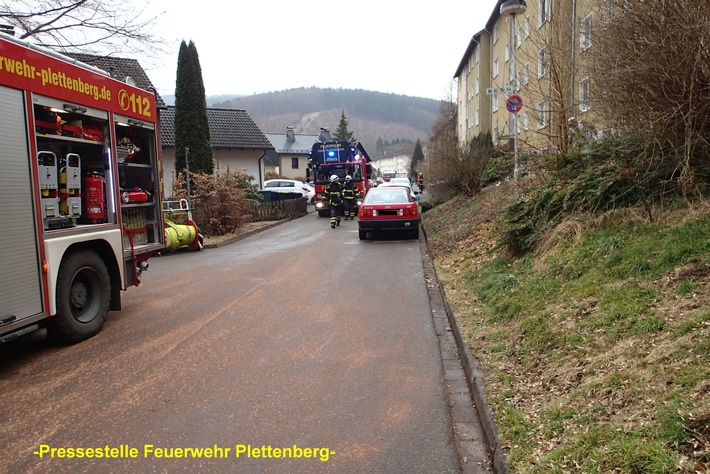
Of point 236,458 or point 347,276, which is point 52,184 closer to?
point 236,458

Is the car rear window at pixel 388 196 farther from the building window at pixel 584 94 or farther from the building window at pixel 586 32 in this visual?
the building window at pixel 586 32

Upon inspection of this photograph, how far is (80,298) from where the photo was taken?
6430mm

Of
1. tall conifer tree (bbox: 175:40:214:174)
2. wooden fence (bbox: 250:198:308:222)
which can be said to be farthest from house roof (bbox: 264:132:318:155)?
tall conifer tree (bbox: 175:40:214:174)

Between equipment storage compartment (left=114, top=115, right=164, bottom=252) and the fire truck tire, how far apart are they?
0.81m

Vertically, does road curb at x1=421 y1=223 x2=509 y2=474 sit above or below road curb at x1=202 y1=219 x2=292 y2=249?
below

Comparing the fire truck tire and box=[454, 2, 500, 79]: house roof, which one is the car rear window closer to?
the fire truck tire

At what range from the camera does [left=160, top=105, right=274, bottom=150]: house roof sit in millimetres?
32531

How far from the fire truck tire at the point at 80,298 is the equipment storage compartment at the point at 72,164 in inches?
18.6

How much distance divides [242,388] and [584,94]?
20.0 ft

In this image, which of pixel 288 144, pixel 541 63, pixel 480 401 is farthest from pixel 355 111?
pixel 480 401

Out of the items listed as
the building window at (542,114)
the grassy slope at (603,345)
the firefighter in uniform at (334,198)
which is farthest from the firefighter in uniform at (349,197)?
the grassy slope at (603,345)

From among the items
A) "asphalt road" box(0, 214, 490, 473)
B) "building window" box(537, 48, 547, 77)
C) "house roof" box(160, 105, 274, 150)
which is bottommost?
"asphalt road" box(0, 214, 490, 473)

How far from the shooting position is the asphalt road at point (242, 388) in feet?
12.0

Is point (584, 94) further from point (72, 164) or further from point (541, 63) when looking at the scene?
point (72, 164)
